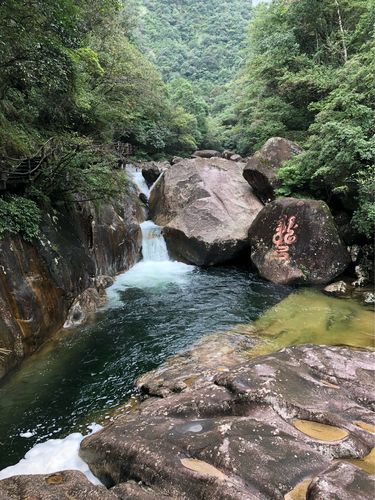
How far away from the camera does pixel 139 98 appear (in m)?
18.1

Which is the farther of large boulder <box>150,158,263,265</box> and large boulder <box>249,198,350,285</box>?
large boulder <box>150,158,263,265</box>

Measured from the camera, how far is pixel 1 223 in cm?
688

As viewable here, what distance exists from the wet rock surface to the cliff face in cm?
288

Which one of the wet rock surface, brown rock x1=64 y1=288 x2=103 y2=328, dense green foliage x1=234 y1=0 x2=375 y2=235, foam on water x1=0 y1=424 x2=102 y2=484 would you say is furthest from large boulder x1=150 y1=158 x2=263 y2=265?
foam on water x1=0 y1=424 x2=102 y2=484

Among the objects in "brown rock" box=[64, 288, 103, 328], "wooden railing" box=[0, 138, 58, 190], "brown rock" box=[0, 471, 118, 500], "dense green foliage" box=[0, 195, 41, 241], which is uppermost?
"wooden railing" box=[0, 138, 58, 190]

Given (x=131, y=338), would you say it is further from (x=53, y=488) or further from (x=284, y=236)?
(x=284, y=236)

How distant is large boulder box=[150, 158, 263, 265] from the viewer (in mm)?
13648

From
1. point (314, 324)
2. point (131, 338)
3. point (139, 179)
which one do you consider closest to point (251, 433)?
point (131, 338)

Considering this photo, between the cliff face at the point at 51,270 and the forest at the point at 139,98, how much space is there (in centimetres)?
62

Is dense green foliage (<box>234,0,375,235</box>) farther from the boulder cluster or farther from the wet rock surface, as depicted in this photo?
the wet rock surface

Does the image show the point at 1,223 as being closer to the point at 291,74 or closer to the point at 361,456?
the point at 361,456

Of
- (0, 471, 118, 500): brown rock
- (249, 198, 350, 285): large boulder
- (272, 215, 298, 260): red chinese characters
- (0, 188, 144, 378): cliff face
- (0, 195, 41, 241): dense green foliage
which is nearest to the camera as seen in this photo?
(0, 471, 118, 500): brown rock

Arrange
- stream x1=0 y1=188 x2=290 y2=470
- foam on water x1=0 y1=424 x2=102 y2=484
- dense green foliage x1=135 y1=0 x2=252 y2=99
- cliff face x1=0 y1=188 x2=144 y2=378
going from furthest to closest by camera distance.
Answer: dense green foliage x1=135 y1=0 x2=252 y2=99
cliff face x1=0 y1=188 x2=144 y2=378
stream x1=0 y1=188 x2=290 y2=470
foam on water x1=0 y1=424 x2=102 y2=484

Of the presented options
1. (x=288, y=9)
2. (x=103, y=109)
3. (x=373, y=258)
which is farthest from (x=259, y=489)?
(x=288, y=9)
